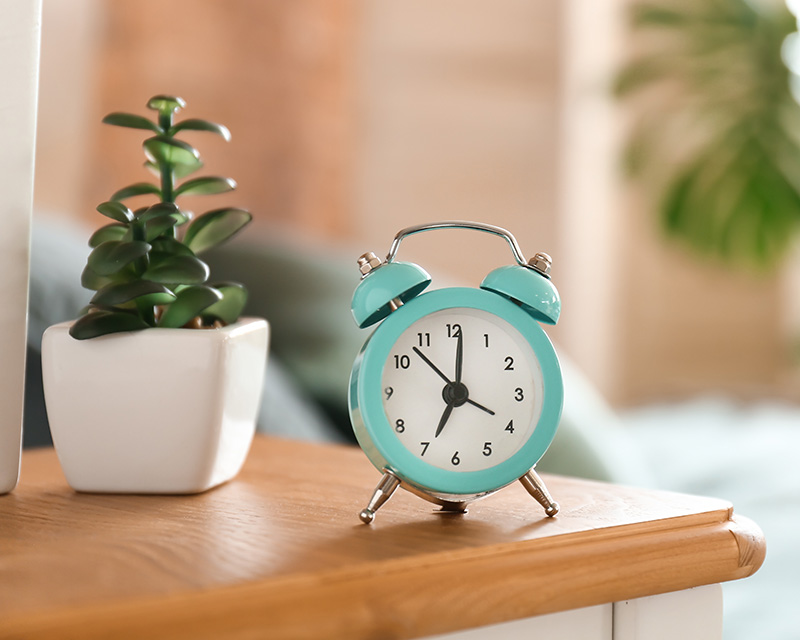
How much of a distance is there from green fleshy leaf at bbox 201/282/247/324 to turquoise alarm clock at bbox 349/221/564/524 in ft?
0.54

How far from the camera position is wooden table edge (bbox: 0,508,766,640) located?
34 centimetres

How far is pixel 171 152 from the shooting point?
0.59 m

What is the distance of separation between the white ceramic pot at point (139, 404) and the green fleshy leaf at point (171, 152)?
12cm

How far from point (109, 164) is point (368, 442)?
1578mm

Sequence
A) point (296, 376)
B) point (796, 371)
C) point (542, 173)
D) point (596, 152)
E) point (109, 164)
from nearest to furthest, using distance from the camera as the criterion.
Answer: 1. point (296, 376)
2. point (109, 164)
3. point (542, 173)
4. point (596, 152)
5. point (796, 371)

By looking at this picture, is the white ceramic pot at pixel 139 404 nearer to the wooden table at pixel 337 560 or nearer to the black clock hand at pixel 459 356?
the wooden table at pixel 337 560

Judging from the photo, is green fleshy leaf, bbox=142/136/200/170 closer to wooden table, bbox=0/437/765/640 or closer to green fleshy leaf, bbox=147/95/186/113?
green fleshy leaf, bbox=147/95/186/113

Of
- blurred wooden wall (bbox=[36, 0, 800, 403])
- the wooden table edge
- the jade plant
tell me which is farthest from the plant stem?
blurred wooden wall (bbox=[36, 0, 800, 403])

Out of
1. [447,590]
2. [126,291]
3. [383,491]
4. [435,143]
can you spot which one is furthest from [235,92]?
[447,590]

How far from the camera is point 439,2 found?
2906 mm

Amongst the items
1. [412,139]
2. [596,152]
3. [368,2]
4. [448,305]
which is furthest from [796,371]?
[448,305]

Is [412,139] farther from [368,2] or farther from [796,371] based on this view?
[796,371]

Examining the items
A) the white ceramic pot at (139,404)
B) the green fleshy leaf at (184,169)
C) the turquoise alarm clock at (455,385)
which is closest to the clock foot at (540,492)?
the turquoise alarm clock at (455,385)

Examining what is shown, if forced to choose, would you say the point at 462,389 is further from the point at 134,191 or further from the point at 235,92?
the point at 235,92
